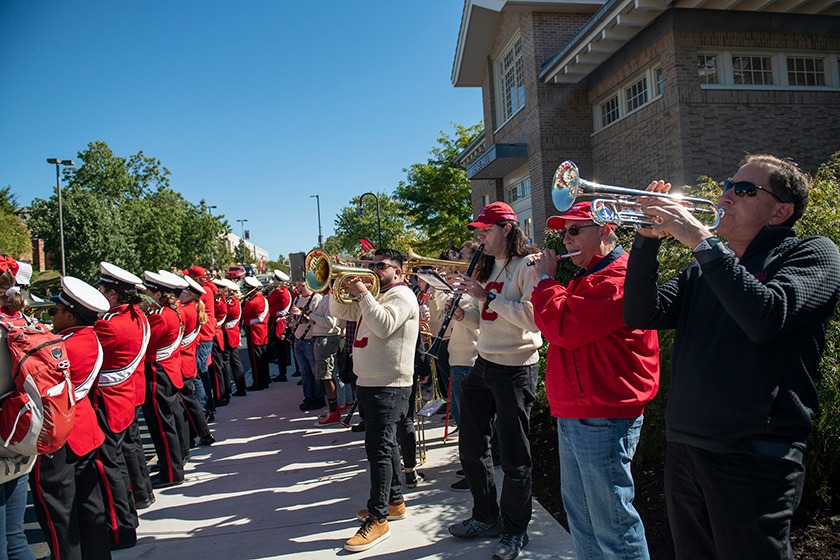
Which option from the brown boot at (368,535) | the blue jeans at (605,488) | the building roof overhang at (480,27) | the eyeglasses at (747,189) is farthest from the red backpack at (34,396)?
the building roof overhang at (480,27)

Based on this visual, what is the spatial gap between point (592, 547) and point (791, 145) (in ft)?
38.7

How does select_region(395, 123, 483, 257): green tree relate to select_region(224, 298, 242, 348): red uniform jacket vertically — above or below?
above

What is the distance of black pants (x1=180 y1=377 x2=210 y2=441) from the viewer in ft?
20.4

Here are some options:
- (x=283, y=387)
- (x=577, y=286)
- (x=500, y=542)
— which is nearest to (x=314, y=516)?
(x=500, y=542)

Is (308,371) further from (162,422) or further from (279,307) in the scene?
(279,307)

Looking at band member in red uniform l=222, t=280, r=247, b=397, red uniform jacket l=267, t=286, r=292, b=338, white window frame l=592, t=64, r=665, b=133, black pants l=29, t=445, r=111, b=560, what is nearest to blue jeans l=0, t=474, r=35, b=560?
black pants l=29, t=445, r=111, b=560

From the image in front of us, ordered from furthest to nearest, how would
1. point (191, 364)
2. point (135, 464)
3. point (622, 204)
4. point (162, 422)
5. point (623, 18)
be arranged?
point (623, 18)
point (191, 364)
point (162, 422)
point (135, 464)
point (622, 204)

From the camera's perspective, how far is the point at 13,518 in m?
3.07

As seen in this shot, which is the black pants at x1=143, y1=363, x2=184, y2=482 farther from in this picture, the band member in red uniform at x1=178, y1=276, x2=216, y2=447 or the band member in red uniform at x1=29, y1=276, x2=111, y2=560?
the band member in red uniform at x1=29, y1=276, x2=111, y2=560

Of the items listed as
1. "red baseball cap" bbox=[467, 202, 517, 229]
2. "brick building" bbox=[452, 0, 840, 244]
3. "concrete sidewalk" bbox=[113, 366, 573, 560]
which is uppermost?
"brick building" bbox=[452, 0, 840, 244]

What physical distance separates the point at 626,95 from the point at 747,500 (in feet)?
41.3

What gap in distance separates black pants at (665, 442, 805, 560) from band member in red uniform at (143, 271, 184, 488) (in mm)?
4880

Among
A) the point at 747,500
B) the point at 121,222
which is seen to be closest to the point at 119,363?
the point at 747,500

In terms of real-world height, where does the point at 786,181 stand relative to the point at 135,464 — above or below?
above
